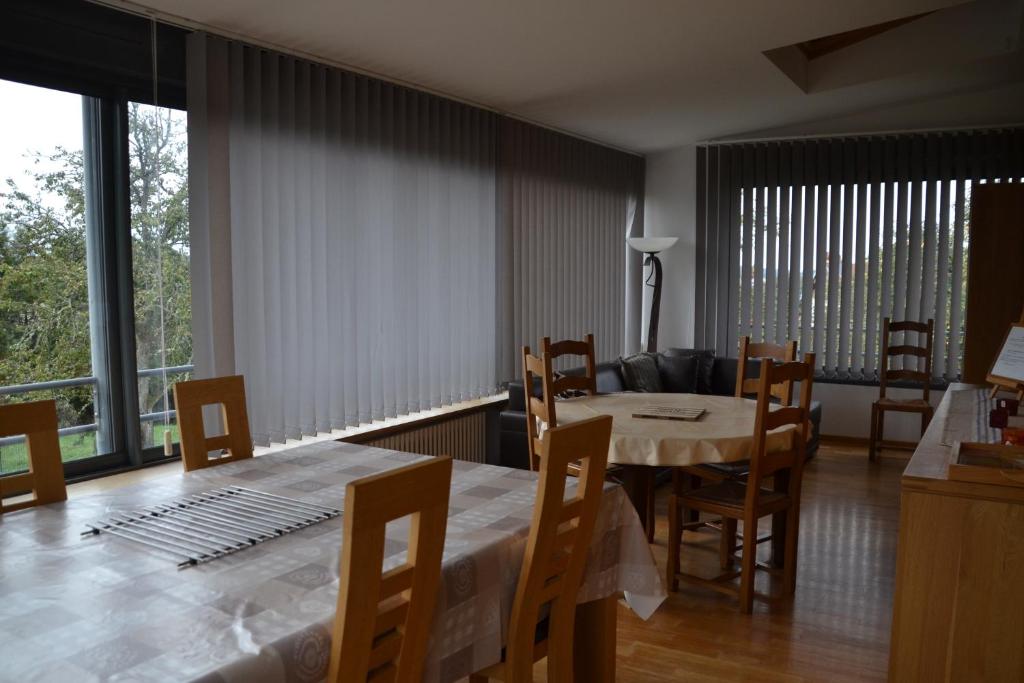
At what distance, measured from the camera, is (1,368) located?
10.0 feet

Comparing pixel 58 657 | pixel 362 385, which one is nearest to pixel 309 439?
pixel 362 385

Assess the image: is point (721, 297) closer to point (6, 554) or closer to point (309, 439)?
point (309, 439)

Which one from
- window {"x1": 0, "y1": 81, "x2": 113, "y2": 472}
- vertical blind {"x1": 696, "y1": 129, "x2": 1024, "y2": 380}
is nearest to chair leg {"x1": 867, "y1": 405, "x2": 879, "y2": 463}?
vertical blind {"x1": 696, "y1": 129, "x2": 1024, "y2": 380}

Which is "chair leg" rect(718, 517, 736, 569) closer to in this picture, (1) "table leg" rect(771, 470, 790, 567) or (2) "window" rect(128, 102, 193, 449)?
(1) "table leg" rect(771, 470, 790, 567)

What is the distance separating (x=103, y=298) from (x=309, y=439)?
1271 millimetres

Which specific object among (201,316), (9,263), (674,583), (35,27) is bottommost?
(674,583)

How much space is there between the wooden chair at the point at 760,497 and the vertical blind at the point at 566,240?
2327 mm

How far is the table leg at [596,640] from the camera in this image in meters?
2.33

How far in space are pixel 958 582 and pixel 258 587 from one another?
6.34ft

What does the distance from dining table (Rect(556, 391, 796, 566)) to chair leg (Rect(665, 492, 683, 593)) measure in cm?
19

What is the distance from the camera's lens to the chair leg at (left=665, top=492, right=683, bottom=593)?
11.7 feet

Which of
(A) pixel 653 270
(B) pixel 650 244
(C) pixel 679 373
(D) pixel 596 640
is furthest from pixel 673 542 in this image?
(A) pixel 653 270

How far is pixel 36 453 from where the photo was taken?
85.0 inches

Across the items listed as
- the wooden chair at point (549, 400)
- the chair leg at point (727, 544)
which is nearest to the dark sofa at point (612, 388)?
the wooden chair at point (549, 400)
